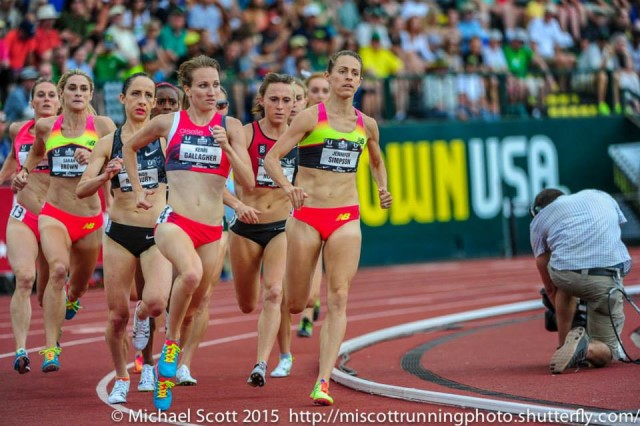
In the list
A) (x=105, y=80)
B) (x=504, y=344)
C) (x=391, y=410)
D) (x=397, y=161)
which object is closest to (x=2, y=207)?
(x=105, y=80)

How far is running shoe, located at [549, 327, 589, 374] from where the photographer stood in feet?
32.9

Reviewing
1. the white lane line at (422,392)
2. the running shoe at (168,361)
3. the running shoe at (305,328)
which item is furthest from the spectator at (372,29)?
the running shoe at (168,361)

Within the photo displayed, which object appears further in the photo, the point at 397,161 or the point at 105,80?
the point at 397,161

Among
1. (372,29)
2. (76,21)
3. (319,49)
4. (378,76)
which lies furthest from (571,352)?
(372,29)

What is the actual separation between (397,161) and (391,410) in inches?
602

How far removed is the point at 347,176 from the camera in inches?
379

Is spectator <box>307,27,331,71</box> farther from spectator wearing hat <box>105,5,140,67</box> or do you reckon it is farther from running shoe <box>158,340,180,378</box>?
running shoe <box>158,340,180,378</box>

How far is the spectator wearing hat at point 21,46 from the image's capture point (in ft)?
65.0

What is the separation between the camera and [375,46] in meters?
23.9

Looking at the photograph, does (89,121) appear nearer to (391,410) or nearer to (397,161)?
(391,410)

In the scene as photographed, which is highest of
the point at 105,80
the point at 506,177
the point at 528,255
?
the point at 105,80

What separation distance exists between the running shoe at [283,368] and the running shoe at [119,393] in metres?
1.60

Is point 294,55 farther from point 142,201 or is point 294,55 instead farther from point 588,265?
point 142,201

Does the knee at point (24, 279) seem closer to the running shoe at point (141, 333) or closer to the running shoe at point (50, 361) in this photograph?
the running shoe at point (50, 361)
